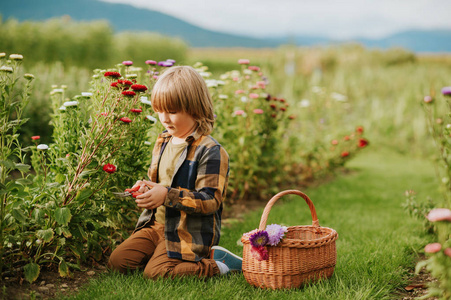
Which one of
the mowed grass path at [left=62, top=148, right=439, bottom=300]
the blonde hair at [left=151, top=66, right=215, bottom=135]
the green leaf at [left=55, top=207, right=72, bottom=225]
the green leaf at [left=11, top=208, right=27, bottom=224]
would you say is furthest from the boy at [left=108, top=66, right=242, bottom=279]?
the green leaf at [left=11, top=208, right=27, bottom=224]

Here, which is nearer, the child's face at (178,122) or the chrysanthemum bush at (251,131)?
the child's face at (178,122)

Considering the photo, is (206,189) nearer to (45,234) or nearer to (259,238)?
(259,238)

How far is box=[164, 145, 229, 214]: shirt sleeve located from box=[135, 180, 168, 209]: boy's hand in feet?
0.11

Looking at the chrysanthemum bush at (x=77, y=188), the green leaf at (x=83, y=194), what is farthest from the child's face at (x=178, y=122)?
the green leaf at (x=83, y=194)

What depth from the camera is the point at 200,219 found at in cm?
253

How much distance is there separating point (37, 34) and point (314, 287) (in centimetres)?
1141

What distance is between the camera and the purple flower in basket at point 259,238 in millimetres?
2252

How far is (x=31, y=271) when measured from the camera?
226 cm

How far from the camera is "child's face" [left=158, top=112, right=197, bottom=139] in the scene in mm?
2479

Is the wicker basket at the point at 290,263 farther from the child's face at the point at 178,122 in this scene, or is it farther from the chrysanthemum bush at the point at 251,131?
the chrysanthemum bush at the point at 251,131

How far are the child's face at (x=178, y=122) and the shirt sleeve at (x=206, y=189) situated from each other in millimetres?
197

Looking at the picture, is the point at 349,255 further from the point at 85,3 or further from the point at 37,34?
the point at 85,3

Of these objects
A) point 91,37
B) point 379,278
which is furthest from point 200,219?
point 91,37

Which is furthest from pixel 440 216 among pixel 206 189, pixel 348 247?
pixel 348 247
